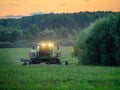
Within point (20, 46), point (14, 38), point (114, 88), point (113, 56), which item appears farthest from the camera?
point (20, 46)

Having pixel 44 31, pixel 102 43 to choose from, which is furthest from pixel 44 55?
pixel 44 31

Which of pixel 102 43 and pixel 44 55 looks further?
pixel 44 55

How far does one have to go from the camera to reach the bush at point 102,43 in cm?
4169

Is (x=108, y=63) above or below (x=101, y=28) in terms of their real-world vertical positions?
below

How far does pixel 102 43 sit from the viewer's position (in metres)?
43.2

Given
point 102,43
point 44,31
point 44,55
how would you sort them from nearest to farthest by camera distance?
point 102,43 → point 44,55 → point 44,31

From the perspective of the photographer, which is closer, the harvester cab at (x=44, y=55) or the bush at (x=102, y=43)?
the bush at (x=102, y=43)

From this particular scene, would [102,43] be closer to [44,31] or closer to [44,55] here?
[44,55]

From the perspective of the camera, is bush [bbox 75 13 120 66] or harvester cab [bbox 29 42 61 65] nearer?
bush [bbox 75 13 120 66]

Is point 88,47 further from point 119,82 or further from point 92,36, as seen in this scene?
point 119,82

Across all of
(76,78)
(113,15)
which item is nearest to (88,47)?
(113,15)

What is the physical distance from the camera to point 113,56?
1633 inches

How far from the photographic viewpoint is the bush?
4169 cm

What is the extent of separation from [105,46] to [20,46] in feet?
169
